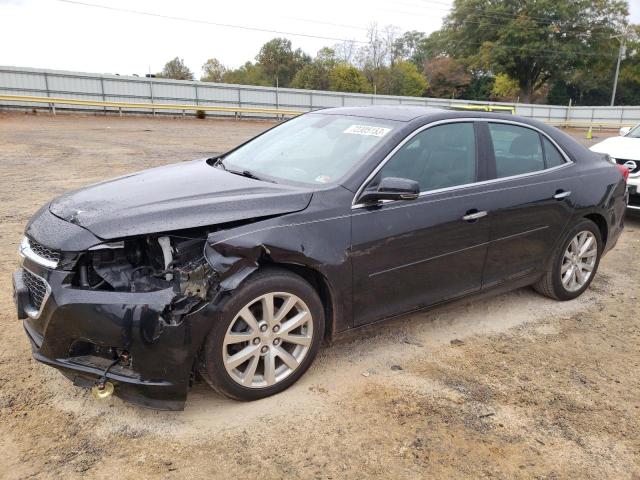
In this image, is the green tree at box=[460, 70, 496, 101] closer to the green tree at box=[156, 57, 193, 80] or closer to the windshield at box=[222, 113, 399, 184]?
the green tree at box=[156, 57, 193, 80]

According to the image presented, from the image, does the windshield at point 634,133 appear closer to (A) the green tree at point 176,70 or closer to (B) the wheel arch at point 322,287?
(B) the wheel arch at point 322,287

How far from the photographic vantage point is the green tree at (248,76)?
65625mm

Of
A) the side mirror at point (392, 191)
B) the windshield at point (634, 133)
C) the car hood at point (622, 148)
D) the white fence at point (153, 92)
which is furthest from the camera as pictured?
the white fence at point (153, 92)

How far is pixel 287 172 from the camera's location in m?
3.64

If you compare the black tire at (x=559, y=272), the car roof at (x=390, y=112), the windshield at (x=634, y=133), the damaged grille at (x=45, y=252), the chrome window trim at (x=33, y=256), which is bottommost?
the black tire at (x=559, y=272)

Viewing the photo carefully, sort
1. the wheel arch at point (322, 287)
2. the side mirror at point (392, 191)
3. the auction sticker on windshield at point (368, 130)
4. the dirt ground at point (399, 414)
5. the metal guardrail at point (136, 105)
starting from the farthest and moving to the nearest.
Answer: the metal guardrail at point (136, 105) < the auction sticker on windshield at point (368, 130) < the side mirror at point (392, 191) < the wheel arch at point (322, 287) < the dirt ground at point (399, 414)

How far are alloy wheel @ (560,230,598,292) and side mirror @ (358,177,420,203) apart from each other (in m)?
2.15

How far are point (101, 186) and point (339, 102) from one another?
31.4 meters

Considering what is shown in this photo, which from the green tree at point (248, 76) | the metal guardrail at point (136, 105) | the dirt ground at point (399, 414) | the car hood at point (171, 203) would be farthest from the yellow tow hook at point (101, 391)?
the green tree at point (248, 76)

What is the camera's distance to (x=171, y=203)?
116 inches

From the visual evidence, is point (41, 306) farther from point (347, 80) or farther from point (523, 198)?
point (347, 80)

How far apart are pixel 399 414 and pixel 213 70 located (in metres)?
83.8

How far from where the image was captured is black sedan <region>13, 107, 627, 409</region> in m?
2.69

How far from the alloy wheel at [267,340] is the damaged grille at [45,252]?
97 centimetres
